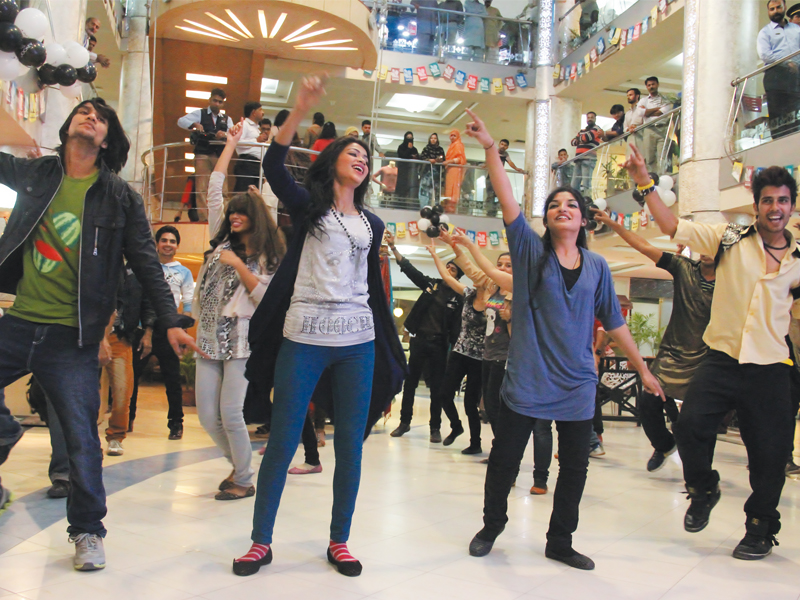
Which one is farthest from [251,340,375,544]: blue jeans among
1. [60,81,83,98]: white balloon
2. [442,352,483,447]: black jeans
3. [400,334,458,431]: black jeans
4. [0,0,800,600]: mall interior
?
[60,81,83,98]: white balloon

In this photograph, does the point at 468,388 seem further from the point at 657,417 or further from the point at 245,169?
the point at 245,169

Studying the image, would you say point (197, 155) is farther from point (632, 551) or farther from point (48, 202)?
point (632, 551)

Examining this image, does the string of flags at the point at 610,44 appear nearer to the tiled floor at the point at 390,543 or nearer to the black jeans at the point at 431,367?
the black jeans at the point at 431,367

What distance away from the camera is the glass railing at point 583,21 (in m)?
14.7

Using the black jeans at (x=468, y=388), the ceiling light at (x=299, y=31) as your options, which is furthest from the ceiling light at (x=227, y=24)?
the black jeans at (x=468, y=388)

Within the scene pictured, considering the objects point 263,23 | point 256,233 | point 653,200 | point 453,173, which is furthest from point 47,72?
point 453,173

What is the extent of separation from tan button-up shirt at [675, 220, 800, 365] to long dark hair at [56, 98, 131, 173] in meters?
2.46

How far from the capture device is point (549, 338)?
3062 millimetres

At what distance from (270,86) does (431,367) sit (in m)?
14.1

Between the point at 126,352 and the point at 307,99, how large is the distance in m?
3.49

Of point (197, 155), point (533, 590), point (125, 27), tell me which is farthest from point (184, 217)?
point (533, 590)

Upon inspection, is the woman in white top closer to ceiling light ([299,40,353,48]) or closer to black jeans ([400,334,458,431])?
black jeans ([400,334,458,431])

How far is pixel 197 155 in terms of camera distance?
33.1 ft

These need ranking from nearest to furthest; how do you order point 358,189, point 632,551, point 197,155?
1. point 358,189
2. point 632,551
3. point 197,155
